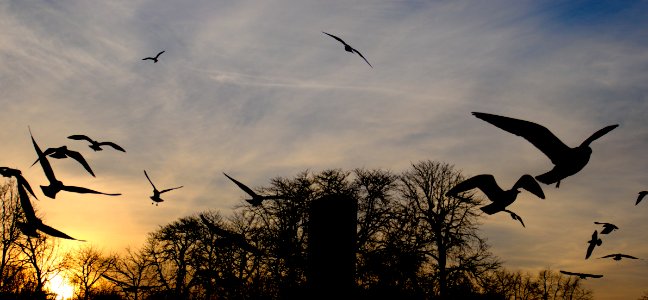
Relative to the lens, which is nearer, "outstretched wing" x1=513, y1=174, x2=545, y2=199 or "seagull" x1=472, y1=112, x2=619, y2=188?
"seagull" x1=472, y1=112, x2=619, y2=188

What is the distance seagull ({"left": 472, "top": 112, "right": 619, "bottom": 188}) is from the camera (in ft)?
3.87

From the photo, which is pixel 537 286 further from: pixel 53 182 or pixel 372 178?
pixel 53 182

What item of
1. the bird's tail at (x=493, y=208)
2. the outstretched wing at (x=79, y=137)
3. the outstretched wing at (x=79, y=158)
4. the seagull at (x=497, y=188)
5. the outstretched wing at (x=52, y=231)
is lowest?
the outstretched wing at (x=52, y=231)

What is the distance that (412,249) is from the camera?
25.5 meters

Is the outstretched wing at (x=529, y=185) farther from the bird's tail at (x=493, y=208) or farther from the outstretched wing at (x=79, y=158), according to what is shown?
the outstretched wing at (x=79, y=158)

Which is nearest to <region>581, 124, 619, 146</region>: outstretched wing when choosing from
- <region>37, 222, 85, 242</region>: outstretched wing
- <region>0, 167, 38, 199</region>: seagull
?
<region>37, 222, 85, 242</region>: outstretched wing

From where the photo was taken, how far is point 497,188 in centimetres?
128

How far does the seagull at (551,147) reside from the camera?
118 centimetres

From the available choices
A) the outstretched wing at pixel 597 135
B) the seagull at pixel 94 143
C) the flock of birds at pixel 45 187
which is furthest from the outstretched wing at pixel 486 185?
the seagull at pixel 94 143

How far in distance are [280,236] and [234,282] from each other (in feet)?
80.0

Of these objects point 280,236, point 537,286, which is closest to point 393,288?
point 280,236

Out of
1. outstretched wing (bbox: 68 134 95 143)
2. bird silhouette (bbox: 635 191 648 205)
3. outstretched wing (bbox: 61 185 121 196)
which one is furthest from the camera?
bird silhouette (bbox: 635 191 648 205)

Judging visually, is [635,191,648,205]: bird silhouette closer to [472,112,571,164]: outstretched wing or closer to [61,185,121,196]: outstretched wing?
[472,112,571,164]: outstretched wing

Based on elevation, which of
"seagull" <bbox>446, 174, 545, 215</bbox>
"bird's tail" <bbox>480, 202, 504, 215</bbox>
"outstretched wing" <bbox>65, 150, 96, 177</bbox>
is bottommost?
"bird's tail" <bbox>480, 202, 504, 215</bbox>
